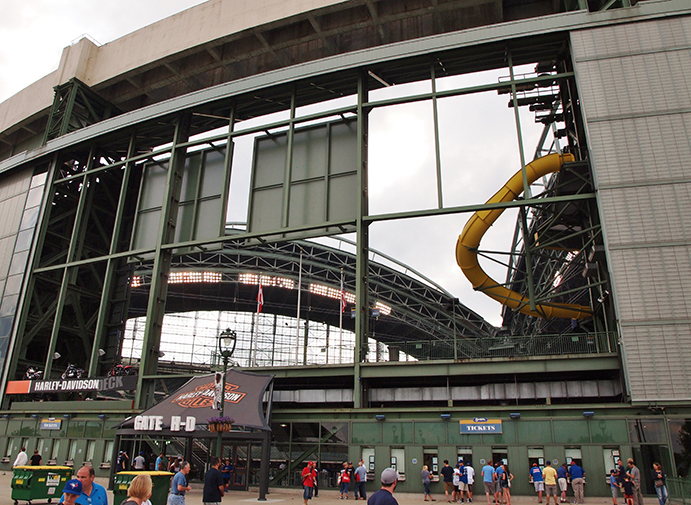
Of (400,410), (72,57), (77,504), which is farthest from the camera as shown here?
(72,57)

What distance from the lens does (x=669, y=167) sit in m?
21.8

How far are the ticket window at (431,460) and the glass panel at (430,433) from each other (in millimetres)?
310

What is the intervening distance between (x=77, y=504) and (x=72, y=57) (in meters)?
39.5

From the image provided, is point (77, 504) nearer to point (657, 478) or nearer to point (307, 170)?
point (657, 478)

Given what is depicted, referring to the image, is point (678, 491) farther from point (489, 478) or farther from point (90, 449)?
point (90, 449)

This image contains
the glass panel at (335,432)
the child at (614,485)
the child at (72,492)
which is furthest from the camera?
the glass panel at (335,432)

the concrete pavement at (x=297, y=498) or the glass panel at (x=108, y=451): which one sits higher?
the glass panel at (x=108, y=451)

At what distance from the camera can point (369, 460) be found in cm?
2167

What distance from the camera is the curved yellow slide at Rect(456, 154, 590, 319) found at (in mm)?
27219

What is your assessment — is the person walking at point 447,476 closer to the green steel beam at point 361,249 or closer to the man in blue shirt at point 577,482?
the man in blue shirt at point 577,482

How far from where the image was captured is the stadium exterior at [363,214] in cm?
2061

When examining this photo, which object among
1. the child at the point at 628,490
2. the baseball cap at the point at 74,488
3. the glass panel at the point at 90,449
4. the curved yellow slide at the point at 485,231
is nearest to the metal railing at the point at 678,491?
the child at the point at 628,490

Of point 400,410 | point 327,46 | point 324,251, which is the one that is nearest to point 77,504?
point 400,410

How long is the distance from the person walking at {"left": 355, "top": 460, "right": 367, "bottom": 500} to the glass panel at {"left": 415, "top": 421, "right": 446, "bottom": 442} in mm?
2609
